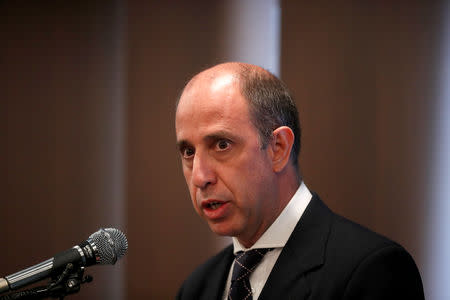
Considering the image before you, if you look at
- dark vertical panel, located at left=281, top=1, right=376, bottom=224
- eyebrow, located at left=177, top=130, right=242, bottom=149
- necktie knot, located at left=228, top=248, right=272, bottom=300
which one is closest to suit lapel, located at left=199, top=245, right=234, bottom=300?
necktie knot, located at left=228, top=248, right=272, bottom=300

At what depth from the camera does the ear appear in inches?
61.7

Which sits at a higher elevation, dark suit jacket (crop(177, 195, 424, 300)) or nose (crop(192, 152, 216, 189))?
nose (crop(192, 152, 216, 189))

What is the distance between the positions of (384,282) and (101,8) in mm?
2123

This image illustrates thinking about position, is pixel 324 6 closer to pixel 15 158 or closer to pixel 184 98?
pixel 184 98

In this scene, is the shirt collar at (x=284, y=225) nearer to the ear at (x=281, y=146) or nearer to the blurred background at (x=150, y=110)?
the ear at (x=281, y=146)

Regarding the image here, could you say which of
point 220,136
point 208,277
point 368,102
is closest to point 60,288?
point 220,136

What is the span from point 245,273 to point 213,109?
1.81 ft

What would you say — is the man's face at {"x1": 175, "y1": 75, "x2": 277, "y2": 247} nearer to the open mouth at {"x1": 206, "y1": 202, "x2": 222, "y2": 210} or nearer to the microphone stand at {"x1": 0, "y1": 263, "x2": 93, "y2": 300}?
the open mouth at {"x1": 206, "y1": 202, "x2": 222, "y2": 210}

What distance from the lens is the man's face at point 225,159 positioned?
1484 mm

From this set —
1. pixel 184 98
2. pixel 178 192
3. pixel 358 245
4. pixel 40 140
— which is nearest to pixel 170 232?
pixel 178 192

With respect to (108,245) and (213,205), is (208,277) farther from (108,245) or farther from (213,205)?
(108,245)

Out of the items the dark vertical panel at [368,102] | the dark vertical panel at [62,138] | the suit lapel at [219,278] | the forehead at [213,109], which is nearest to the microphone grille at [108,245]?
the forehead at [213,109]

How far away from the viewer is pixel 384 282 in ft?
4.28

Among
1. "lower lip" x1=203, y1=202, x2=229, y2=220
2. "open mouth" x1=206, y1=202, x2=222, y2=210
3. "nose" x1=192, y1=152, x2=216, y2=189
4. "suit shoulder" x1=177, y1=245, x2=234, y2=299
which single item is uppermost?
"nose" x1=192, y1=152, x2=216, y2=189
